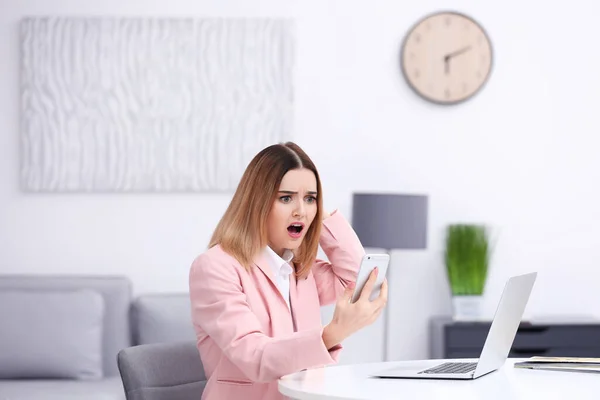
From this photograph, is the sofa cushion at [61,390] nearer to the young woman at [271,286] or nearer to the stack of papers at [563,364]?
the young woman at [271,286]

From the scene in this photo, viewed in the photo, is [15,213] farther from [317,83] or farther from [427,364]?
[427,364]

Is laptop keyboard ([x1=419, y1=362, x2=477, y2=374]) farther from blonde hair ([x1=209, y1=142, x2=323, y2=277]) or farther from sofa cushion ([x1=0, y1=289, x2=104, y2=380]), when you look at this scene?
sofa cushion ([x1=0, y1=289, x2=104, y2=380])

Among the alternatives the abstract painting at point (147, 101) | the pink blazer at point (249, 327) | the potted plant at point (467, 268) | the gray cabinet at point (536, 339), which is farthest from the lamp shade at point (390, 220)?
the pink blazer at point (249, 327)

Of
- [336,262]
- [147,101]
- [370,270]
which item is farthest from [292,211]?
[147,101]

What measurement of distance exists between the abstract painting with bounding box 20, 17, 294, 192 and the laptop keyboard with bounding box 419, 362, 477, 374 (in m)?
2.60

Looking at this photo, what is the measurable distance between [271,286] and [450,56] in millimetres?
2769

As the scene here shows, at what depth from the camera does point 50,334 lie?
4266mm

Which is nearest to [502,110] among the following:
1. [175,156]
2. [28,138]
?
[175,156]

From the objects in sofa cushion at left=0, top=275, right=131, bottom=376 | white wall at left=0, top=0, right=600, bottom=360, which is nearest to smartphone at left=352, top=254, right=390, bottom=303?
sofa cushion at left=0, top=275, right=131, bottom=376

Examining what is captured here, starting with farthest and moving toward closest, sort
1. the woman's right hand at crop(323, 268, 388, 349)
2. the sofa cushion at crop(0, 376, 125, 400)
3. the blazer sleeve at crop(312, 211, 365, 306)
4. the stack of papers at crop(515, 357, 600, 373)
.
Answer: the sofa cushion at crop(0, 376, 125, 400), the blazer sleeve at crop(312, 211, 365, 306), the stack of papers at crop(515, 357, 600, 373), the woman's right hand at crop(323, 268, 388, 349)

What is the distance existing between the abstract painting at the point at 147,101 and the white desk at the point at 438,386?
8.81 feet

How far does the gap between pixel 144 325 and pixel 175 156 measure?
0.89 meters

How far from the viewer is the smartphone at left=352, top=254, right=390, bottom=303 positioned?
1.92 meters

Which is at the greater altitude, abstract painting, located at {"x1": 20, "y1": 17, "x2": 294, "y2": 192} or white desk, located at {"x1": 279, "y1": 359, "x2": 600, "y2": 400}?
abstract painting, located at {"x1": 20, "y1": 17, "x2": 294, "y2": 192}
